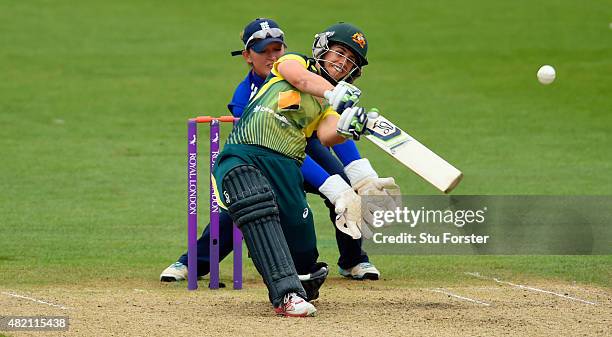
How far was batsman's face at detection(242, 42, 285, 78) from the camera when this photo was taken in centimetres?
834

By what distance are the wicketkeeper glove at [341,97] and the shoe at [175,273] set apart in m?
2.47

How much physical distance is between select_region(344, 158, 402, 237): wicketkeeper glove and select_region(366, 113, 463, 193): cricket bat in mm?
414

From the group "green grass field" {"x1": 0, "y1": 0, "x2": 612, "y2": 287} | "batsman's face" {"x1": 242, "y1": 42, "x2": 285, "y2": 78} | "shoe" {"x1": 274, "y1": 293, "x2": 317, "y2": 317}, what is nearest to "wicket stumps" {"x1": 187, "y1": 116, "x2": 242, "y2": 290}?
"batsman's face" {"x1": 242, "y1": 42, "x2": 285, "y2": 78}

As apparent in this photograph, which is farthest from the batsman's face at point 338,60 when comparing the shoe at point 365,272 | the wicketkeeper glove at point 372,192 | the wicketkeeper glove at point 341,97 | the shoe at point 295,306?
the shoe at point 365,272

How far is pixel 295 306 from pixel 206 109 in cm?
1075

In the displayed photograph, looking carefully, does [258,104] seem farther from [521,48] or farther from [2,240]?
[521,48]

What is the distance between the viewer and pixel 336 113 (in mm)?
7109

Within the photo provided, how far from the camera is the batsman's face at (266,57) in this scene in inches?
328

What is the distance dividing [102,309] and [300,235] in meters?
1.28

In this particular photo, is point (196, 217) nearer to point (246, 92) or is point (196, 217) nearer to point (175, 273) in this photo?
point (175, 273)

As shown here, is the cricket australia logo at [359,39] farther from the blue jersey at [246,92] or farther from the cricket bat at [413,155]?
the blue jersey at [246,92]

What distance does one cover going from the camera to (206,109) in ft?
56.9

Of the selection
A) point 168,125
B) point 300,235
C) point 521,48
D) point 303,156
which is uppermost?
point 521,48

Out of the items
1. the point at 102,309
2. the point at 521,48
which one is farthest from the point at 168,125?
the point at 102,309
